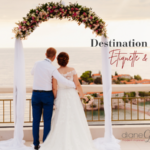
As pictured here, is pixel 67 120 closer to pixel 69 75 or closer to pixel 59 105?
pixel 59 105

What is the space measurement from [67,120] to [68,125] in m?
0.07

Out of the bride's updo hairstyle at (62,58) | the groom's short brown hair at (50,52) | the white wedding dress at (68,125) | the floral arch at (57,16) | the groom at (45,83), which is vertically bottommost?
the white wedding dress at (68,125)

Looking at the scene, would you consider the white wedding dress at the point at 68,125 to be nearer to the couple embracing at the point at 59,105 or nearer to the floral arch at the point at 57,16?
the couple embracing at the point at 59,105

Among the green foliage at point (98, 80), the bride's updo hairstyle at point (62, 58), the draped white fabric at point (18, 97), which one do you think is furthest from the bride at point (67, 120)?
the green foliage at point (98, 80)

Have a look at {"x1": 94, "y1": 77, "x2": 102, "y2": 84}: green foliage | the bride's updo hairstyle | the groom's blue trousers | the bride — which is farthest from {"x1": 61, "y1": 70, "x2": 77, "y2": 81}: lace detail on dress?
{"x1": 94, "y1": 77, "x2": 102, "y2": 84}: green foliage

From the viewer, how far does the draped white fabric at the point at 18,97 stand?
122 inches

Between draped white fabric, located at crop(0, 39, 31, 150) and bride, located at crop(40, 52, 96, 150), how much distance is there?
0.55m

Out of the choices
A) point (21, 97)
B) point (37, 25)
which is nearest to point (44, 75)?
point (21, 97)

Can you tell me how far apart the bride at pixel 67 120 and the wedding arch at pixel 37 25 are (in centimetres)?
48

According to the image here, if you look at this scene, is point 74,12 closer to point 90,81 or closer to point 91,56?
point 90,81

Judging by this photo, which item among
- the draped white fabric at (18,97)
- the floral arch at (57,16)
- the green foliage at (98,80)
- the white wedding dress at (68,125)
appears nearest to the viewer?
the white wedding dress at (68,125)

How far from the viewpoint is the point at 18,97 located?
3133 mm

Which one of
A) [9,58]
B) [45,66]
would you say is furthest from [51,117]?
[9,58]

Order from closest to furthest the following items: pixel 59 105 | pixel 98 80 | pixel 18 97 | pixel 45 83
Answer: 1. pixel 45 83
2. pixel 59 105
3. pixel 18 97
4. pixel 98 80
